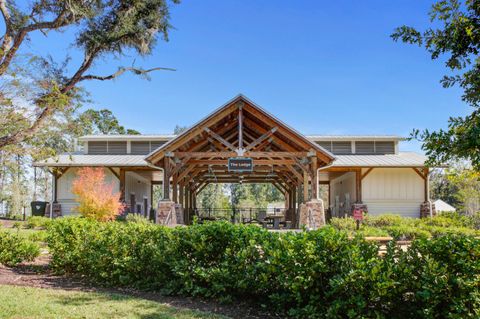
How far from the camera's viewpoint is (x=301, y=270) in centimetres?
577

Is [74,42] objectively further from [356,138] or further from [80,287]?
[356,138]

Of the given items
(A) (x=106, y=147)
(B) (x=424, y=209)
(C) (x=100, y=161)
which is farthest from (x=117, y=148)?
(B) (x=424, y=209)

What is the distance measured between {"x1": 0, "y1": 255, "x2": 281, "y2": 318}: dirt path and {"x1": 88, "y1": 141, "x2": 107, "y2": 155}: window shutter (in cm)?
1691

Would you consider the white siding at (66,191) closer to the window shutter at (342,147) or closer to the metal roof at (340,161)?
the metal roof at (340,161)

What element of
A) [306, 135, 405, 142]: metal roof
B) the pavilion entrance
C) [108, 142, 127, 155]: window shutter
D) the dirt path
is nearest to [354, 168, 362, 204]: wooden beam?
[306, 135, 405, 142]: metal roof

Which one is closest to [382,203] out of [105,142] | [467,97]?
[105,142]

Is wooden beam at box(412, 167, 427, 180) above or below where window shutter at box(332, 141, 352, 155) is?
below

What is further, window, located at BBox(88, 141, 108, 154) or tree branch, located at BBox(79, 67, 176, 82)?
window, located at BBox(88, 141, 108, 154)

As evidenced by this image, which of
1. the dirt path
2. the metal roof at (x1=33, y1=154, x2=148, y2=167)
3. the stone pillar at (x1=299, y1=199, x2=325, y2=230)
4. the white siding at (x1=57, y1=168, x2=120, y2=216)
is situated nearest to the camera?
the dirt path

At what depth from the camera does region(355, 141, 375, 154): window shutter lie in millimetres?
26594

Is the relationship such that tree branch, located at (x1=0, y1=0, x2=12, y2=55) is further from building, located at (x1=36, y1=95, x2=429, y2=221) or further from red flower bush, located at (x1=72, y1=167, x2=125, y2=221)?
red flower bush, located at (x1=72, y1=167, x2=125, y2=221)

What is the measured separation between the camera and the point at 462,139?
376cm

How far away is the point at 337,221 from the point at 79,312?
1365 centimetres

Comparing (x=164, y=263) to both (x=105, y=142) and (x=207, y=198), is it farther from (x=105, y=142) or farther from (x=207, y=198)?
(x=207, y=198)
